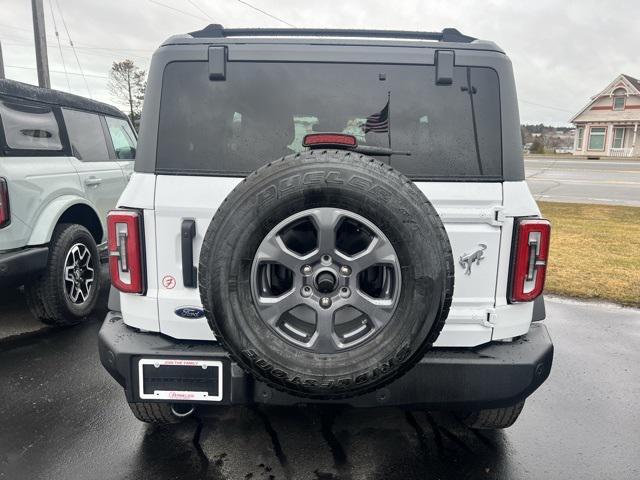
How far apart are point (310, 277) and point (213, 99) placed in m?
0.97

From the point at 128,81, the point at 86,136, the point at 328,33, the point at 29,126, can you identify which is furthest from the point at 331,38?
the point at 128,81

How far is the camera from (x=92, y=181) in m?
4.83

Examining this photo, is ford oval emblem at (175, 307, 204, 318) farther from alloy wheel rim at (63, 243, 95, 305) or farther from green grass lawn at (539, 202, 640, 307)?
green grass lawn at (539, 202, 640, 307)

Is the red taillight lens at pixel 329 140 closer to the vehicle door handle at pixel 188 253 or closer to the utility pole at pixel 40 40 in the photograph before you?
the vehicle door handle at pixel 188 253

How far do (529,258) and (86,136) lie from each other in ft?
15.1

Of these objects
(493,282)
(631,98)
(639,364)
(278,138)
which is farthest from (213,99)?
Answer: (631,98)

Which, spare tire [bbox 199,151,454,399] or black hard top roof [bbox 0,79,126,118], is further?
black hard top roof [bbox 0,79,126,118]

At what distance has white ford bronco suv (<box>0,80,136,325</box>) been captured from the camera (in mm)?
3768

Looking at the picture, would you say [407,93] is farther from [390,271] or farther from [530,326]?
[530,326]

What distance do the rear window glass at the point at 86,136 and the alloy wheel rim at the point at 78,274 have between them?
0.99 meters

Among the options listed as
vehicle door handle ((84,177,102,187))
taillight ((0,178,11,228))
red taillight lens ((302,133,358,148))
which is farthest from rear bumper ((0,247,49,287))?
red taillight lens ((302,133,358,148))

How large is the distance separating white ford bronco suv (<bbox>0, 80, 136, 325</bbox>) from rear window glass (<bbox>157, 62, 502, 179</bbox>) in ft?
7.16

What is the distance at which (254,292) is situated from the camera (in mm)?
1927

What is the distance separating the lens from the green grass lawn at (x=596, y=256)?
226 inches
